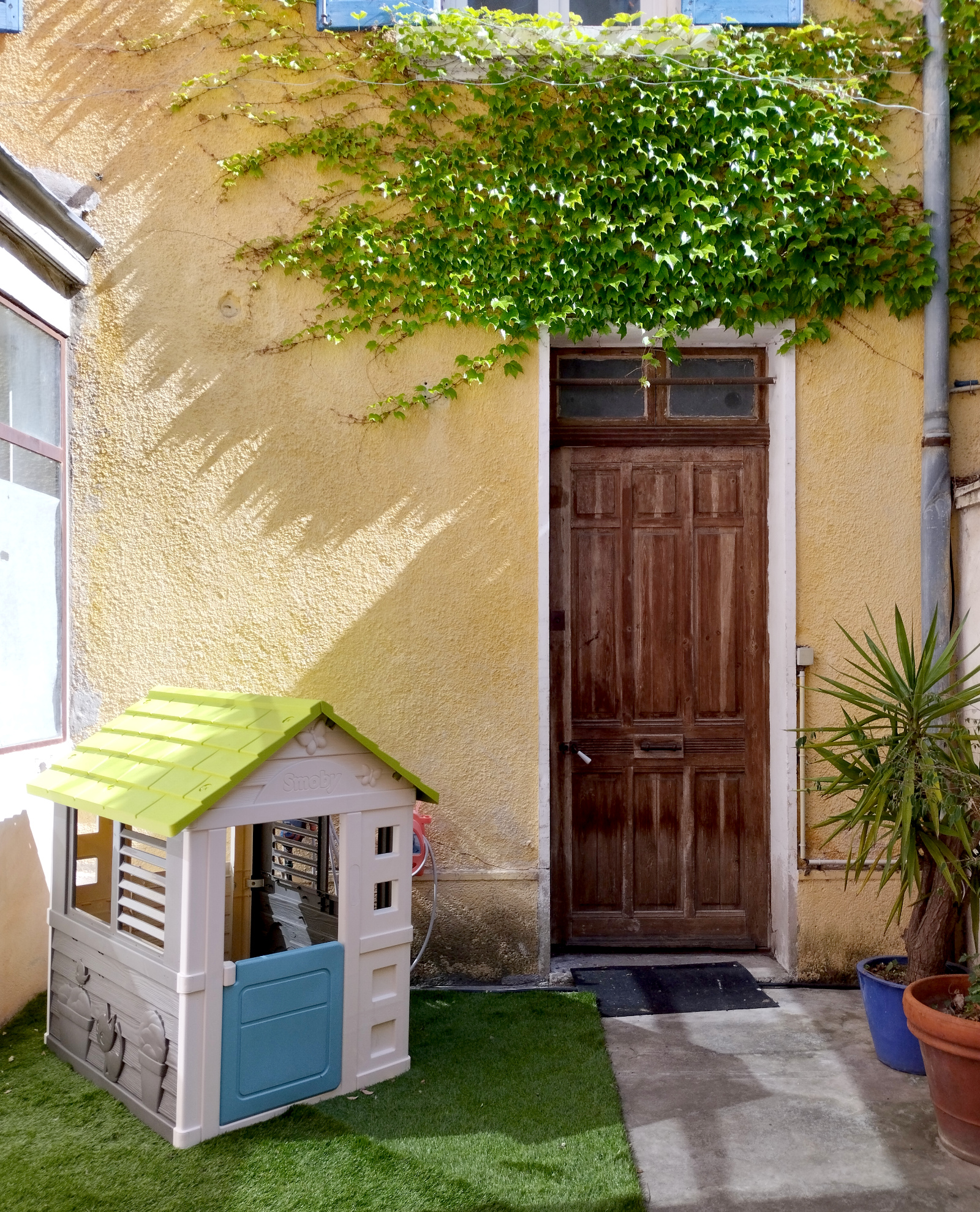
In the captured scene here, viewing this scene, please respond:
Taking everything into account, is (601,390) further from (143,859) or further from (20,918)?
(20,918)

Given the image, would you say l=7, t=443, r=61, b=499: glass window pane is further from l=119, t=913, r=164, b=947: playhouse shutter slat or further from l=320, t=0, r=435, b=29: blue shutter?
l=320, t=0, r=435, b=29: blue shutter

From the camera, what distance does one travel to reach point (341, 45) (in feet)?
15.5

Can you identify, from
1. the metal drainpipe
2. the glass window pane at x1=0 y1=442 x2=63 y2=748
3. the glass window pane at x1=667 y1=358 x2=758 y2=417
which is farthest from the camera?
the glass window pane at x1=667 y1=358 x2=758 y2=417

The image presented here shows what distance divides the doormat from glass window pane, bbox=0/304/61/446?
3.67 meters

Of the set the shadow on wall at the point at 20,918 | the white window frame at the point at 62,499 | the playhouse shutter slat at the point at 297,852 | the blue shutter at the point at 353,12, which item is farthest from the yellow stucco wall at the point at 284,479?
the playhouse shutter slat at the point at 297,852

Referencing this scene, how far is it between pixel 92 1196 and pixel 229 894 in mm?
1145

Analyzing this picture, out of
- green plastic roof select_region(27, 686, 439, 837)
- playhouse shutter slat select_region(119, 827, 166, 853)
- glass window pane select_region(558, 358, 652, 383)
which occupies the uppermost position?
glass window pane select_region(558, 358, 652, 383)

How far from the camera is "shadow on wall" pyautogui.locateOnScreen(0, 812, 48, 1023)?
3918 millimetres

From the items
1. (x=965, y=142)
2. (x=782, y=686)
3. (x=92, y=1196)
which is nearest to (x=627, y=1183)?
(x=92, y=1196)

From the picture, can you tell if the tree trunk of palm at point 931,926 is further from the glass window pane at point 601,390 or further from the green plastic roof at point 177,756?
the glass window pane at point 601,390

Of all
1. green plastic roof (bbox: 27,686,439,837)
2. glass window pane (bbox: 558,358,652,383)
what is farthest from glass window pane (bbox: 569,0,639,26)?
green plastic roof (bbox: 27,686,439,837)

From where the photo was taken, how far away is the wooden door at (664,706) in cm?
502

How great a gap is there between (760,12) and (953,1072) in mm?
4695

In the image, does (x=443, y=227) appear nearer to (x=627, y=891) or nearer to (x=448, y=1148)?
(x=627, y=891)
